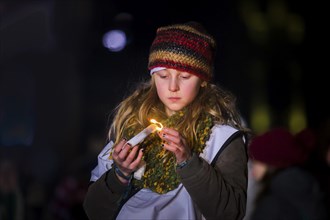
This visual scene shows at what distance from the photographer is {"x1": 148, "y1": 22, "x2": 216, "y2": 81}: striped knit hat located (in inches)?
76.8

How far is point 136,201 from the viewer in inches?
79.0

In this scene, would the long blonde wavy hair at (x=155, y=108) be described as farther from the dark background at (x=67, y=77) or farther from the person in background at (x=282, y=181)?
the person in background at (x=282, y=181)

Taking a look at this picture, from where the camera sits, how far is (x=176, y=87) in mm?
1954

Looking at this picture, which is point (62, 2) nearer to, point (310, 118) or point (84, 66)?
point (84, 66)

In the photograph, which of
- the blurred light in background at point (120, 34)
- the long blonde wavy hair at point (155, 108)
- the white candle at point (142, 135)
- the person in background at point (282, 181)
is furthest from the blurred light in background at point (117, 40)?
the person in background at point (282, 181)

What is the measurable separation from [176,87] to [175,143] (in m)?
0.23

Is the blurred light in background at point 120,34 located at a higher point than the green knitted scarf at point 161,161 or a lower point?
higher

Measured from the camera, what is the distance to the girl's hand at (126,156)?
1833 millimetres

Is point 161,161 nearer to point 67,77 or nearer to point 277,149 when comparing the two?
point 277,149

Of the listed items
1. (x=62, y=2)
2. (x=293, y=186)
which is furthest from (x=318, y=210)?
(x=62, y=2)

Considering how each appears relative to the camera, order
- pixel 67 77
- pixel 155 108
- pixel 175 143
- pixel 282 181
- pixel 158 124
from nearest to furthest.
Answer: pixel 175 143 → pixel 158 124 → pixel 155 108 → pixel 282 181 → pixel 67 77

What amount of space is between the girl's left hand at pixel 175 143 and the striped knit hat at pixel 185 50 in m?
0.24

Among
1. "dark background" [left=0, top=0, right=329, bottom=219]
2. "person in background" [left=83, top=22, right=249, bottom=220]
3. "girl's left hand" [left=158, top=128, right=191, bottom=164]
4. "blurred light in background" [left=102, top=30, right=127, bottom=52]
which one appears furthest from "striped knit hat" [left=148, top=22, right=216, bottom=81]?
"blurred light in background" [left=102, top=30, right=127, bottom=52]

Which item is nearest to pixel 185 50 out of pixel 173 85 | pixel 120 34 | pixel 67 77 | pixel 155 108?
pixel 173 85
